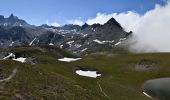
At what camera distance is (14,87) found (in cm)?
5681

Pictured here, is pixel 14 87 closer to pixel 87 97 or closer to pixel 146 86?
pixel 87 97

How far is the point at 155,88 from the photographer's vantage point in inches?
4473

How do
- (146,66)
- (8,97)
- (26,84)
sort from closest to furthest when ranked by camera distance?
(8,97) < (26,84) < (146,66)

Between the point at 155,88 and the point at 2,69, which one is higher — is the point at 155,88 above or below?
below

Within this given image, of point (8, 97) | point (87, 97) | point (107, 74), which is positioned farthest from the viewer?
point (107, 74)

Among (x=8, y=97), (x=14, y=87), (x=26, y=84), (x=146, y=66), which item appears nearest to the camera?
(x=8, y=97)

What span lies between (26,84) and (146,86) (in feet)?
225

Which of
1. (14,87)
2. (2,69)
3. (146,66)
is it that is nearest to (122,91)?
(2,69)

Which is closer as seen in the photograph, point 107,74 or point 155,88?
point 155,88

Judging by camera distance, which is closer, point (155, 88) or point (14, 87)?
point (14, 87)

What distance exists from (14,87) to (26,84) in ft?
19.0

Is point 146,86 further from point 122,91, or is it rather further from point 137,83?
point 122,91

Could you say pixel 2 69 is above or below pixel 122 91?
above


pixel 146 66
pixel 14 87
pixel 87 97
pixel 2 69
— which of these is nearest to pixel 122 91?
pixel 87 97
